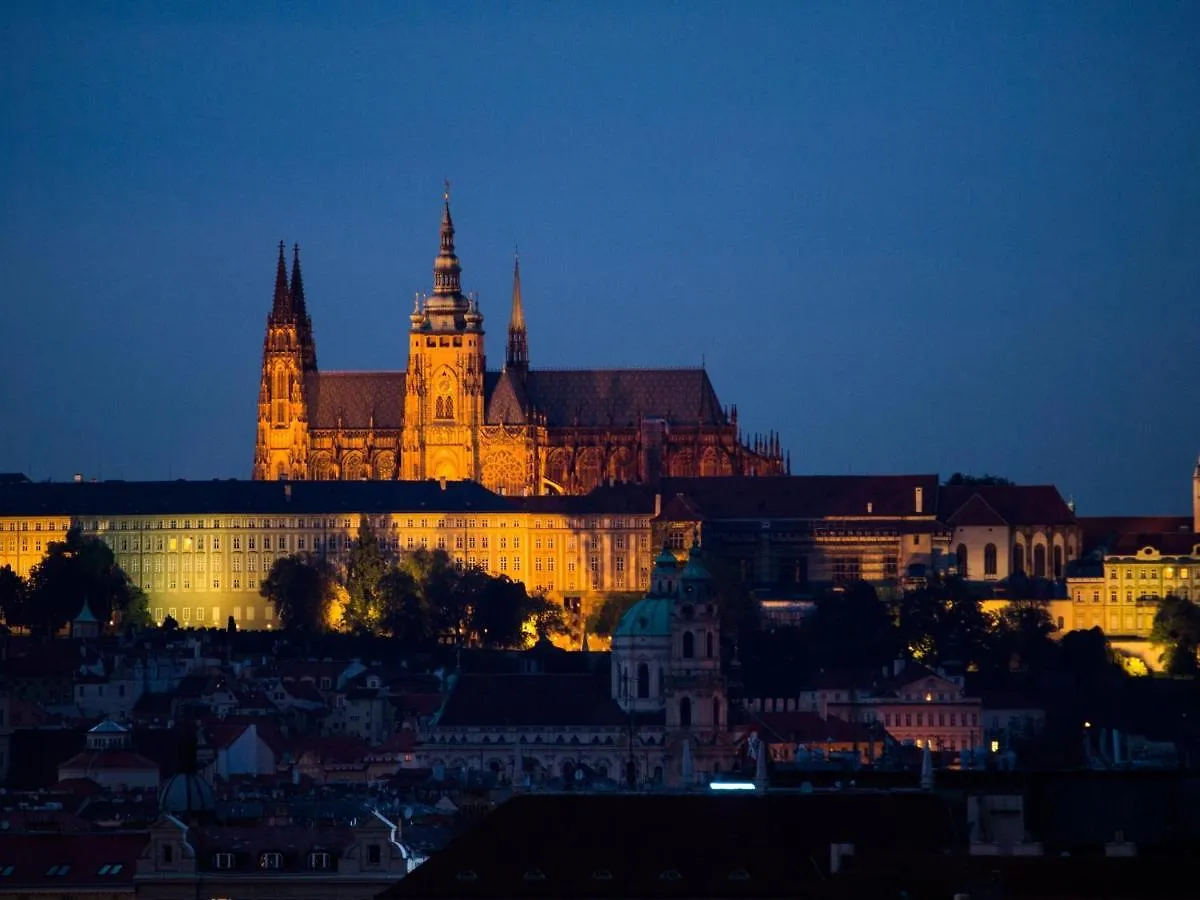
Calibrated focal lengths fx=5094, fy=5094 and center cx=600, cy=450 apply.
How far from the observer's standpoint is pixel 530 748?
493 ft

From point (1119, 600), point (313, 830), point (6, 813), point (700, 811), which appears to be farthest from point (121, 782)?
point (1119, 600)

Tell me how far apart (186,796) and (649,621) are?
248 feet

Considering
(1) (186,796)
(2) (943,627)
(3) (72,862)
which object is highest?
(2) (943,627)

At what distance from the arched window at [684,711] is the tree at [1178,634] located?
41452 mm

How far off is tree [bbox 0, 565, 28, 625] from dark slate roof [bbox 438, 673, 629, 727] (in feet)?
141

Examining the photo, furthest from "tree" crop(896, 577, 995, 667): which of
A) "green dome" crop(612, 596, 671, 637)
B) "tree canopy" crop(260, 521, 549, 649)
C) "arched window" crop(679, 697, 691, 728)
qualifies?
"arched window" crop(679, 697, 691, 728)

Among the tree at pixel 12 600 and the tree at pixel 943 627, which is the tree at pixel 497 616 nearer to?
the tree at pixel 943 627

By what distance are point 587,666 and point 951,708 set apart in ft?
46.2

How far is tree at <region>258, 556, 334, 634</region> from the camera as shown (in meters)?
196

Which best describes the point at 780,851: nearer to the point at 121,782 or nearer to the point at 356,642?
the point at 121,782

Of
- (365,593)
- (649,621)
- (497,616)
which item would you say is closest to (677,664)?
(649,621)

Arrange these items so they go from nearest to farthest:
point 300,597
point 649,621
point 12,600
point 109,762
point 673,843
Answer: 1. point 673,843
2. point 109,762
3. point 649,621
4. point 12,600
5. point 300,597

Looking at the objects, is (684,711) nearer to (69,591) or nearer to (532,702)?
(532,702)

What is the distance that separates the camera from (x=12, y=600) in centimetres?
19512
